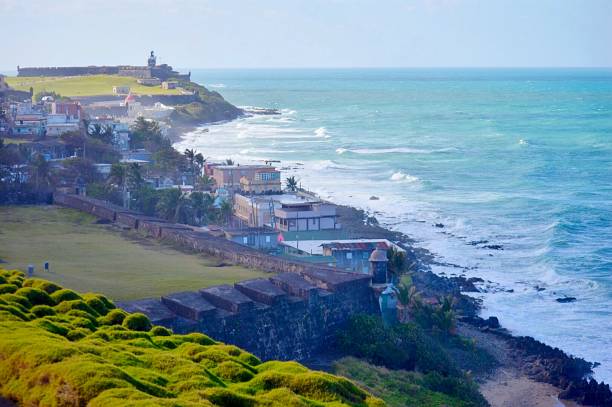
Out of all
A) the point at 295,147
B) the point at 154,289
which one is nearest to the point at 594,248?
the point at 154,289

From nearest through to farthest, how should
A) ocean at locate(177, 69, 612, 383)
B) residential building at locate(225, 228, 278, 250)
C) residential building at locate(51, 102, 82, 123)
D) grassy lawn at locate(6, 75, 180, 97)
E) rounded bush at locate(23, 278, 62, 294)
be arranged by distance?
1. rounded bush at locate(23, 278, 62, 294)
2. residential building at locate(225, 228, 278, 250)
3. ocean at locate(177, 69, 612, 383)
4. residential building at locate(51, 102, 82, 123)
5. grassy lawn at locate(6, 75, 180, 97)

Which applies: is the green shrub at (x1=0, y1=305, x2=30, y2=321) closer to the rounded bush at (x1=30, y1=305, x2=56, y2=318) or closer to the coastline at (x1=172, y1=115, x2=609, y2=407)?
the rounded bush at (x1=30, y1=305, x2=56, y2=318)

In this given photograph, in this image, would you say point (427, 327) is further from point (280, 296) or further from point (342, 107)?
point (342, 107)

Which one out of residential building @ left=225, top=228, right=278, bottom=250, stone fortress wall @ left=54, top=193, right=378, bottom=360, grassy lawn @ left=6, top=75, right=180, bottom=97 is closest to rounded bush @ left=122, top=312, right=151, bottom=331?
stone fortress wall @ left=54, top=193, right=378, bottom=360

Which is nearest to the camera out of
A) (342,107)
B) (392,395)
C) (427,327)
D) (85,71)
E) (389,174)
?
(392,395)

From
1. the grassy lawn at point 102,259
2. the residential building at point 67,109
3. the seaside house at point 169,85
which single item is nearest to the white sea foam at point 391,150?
the residential building at point 67,109

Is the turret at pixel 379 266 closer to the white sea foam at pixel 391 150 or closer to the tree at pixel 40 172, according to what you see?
the tree at pixel 40 172
